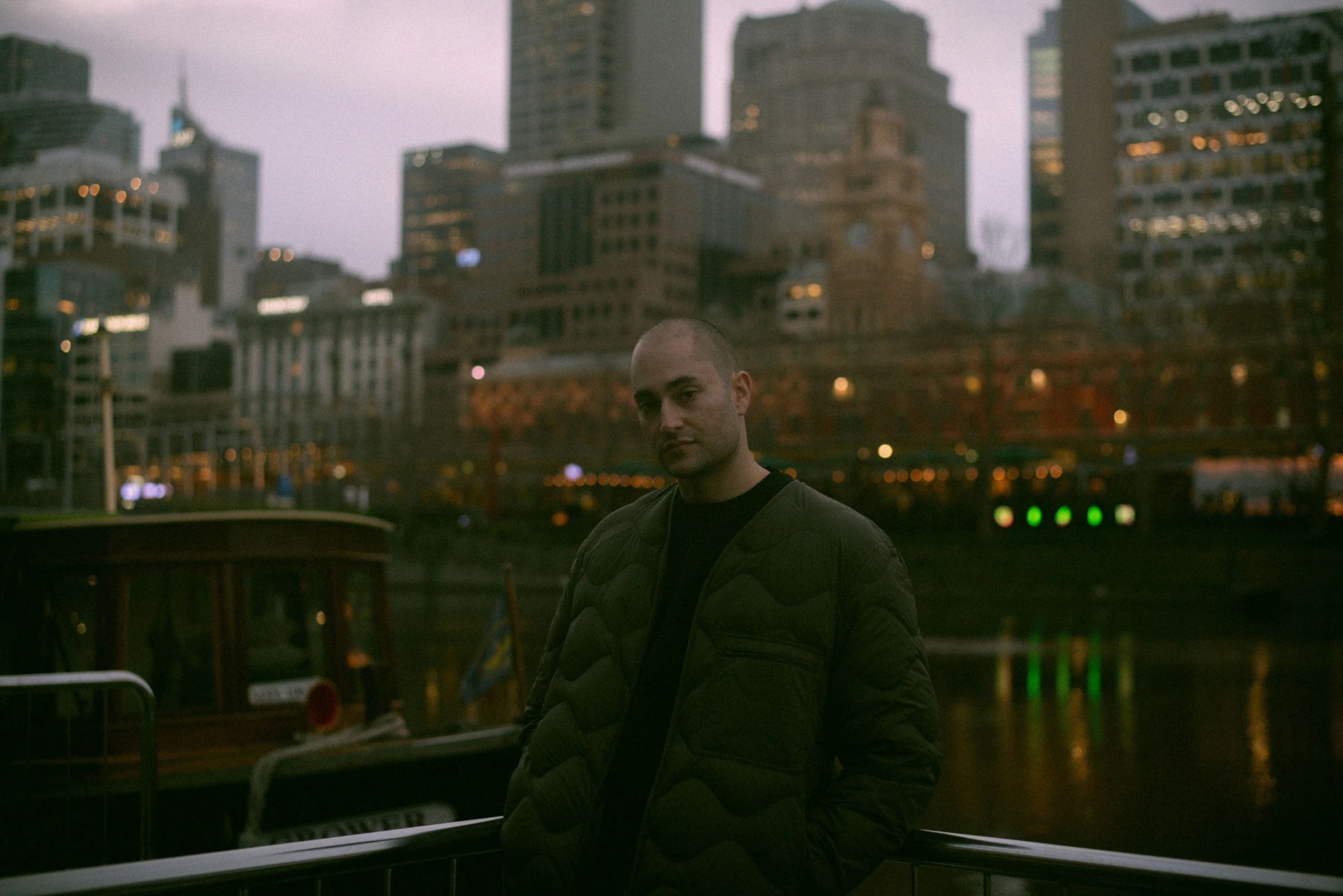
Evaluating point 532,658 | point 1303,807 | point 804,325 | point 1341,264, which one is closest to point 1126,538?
point 1341,264

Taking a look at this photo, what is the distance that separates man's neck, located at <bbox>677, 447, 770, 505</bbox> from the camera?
3277 millimetres

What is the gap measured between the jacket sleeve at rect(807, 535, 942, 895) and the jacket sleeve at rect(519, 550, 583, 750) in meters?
0.84

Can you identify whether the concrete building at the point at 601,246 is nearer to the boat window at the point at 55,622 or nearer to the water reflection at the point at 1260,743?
the water reflection at the point at 1260,743

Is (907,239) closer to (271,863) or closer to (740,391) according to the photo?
(740,391)

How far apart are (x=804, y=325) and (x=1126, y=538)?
115637mm

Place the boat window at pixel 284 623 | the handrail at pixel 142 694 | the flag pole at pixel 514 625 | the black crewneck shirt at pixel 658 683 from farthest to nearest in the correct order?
1. the flag pole at pixel 514 625
2. the boat window at pixel 284 623
3. the handrail at pixel 142 694
4. the black crewneck shirt at pixel 658 683

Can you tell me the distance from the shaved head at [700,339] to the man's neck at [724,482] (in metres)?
0.23

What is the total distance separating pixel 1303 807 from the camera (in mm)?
10055

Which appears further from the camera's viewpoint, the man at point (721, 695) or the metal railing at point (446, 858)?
the man at point (721, 695)

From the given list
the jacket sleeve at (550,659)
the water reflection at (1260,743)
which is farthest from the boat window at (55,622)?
the water reflection at (1260,743)

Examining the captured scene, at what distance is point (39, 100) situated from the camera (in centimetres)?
1345

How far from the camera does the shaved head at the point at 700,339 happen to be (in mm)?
3256

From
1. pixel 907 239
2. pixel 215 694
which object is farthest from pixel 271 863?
pixel 907 239

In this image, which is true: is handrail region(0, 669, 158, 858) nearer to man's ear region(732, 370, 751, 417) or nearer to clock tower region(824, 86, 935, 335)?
man's ear region(732, 370, 751, 417)
